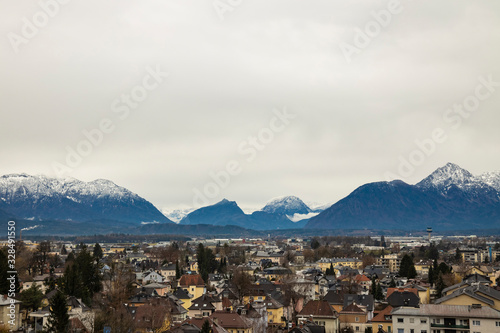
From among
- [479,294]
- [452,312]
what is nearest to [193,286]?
[479,294]

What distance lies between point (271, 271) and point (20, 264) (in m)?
46.2

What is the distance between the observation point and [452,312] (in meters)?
46.2

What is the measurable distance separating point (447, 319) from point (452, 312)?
0.68 meters

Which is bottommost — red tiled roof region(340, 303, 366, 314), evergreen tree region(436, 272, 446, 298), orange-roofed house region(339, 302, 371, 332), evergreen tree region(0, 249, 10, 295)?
orange-roofed house region(339, 302, 371, 332)

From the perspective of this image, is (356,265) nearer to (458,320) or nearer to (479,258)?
(479,258)

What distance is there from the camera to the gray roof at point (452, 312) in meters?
45.1

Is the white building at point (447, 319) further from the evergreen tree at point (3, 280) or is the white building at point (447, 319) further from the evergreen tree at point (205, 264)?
the evergreen tree at point (205, 264)

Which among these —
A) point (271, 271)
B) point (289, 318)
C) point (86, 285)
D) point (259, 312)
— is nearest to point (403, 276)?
point (271, 271)

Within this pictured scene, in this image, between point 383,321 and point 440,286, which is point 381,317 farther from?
point 440,286

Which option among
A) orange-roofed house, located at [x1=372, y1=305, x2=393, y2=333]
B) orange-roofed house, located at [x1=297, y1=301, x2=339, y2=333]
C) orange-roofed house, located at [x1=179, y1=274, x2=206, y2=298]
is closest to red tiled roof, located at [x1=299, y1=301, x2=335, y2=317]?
orange-roofed house, located at [x1=297, y1=301, x2=339, y2=333]

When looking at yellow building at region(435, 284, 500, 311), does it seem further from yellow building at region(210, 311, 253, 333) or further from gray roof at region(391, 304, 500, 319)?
yellow building at region(210, 311, 253, 333)

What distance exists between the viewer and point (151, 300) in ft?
195

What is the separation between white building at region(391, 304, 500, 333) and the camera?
4475 centimetres

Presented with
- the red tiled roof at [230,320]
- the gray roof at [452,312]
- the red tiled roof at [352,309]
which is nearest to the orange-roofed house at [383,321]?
the red tiled roof at [352,309]
